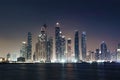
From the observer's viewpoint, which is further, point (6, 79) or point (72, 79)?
point (72, 79)

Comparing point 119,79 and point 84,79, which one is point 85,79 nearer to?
point 84,79

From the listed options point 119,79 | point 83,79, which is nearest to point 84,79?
point 83,79

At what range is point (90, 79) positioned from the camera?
90.6 m

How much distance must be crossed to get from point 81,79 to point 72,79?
2.68 m

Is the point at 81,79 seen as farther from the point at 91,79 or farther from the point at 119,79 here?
the point at 119,79

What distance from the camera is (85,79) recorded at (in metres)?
92.8

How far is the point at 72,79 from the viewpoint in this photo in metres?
92.5

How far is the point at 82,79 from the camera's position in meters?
92.5

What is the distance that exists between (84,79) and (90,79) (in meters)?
2.81

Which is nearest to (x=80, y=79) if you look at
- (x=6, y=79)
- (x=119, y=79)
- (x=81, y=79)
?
(x=81, y=79)

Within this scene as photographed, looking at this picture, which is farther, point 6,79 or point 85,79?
point 85,79

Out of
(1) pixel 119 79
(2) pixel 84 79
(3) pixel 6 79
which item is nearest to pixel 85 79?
(2) pixel 84 79

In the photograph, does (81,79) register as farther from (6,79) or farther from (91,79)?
(6,79)

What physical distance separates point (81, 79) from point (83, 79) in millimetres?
853
